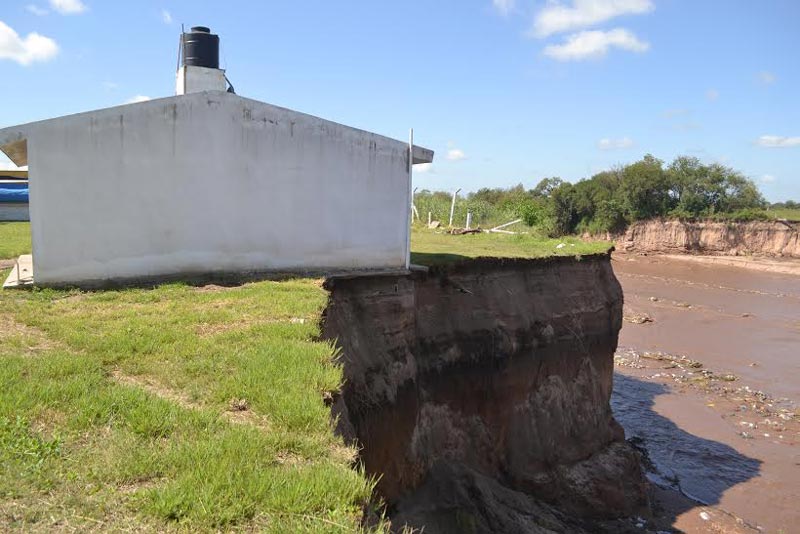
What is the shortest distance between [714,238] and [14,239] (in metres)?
55.3

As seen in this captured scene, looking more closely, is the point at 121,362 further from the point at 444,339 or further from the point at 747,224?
the point at 747,224

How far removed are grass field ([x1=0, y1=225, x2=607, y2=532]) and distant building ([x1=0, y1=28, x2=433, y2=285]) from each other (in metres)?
2.10

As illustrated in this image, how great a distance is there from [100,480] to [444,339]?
26.8 feet

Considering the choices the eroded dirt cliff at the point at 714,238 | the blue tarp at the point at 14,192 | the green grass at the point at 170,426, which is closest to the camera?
the green grass at the point at 170,426

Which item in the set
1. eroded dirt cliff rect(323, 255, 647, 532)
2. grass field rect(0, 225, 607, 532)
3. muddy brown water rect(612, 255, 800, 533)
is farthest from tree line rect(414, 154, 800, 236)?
grass field rect(0, 225, 607, 532)

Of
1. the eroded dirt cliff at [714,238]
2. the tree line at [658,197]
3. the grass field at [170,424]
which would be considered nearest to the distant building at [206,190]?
the grass field at [170,424]

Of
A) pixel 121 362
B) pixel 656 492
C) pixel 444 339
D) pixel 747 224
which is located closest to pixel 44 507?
pixel 121 362

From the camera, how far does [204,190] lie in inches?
389

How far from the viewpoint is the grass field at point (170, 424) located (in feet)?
10.7

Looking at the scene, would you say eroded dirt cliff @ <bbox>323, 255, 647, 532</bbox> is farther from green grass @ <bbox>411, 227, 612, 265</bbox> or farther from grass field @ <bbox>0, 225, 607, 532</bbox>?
grass field @ <bbox>0, 225, 607, 532</bbox>

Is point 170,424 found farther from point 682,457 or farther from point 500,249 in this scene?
point 682,457

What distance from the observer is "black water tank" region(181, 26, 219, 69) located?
39.6 feet

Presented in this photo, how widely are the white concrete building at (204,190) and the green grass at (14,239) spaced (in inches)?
182

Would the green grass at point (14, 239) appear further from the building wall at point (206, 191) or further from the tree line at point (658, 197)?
the tree line at point (658, 197)
